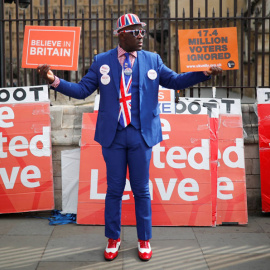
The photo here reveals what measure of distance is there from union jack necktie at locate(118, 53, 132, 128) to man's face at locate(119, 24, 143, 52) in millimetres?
155

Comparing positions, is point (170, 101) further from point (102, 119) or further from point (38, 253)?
point (38, 253)

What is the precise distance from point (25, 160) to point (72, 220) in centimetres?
90

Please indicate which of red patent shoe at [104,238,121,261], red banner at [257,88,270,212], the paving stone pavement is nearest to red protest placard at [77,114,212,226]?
the paving stone pavement

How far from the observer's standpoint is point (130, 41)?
11.6 ft

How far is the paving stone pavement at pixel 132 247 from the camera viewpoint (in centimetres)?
349

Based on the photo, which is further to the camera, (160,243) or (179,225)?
(179,225)

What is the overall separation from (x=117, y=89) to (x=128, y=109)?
19 centimetres

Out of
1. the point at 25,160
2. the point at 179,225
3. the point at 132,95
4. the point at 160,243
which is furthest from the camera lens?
the point at 25,160

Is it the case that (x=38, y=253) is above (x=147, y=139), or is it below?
below

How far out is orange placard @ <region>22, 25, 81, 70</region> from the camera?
5.11 meters

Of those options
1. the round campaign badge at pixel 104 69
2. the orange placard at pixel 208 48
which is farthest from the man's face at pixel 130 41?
the orange placard at pixel 208 48

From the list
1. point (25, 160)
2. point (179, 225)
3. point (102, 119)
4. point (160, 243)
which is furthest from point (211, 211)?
point (25, 160)

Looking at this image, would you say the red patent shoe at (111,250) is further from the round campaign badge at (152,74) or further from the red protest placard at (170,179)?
the round campaign badge at (152,74)

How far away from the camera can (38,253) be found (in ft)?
12.3
